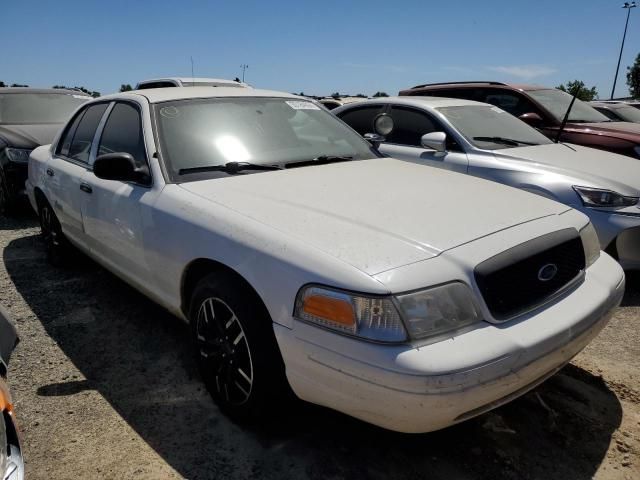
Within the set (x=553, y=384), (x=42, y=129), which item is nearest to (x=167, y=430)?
(x=553, y=384)

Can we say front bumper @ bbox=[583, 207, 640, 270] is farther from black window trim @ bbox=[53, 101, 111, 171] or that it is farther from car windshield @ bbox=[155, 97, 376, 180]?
black window trim @ bbox=[53, 101, 111, 171]

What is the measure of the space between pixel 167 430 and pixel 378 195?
153cm

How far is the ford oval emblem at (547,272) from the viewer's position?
7.07 ft

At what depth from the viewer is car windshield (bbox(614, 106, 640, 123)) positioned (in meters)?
9.86

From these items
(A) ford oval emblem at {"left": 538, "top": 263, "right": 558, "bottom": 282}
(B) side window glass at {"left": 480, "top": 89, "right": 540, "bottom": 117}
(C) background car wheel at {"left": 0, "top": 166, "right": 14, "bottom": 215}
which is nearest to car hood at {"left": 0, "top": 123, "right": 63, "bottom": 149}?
(C) background car wheel at {"left": 0, "top": 166, "right": 14, "bottom": 215}

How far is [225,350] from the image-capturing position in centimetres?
239

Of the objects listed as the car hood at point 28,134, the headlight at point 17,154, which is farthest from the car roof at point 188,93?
the car hood at point 28,134

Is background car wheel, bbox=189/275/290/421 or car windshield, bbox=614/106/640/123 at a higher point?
car windshield, bbox=614/106/640/123

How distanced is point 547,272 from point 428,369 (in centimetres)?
82

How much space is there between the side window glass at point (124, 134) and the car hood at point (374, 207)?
2.10ft

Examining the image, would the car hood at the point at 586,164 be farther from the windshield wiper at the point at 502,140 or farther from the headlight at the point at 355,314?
the headlight at the point at 355,314

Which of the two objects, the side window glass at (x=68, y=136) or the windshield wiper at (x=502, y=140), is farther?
the windshield wiper at (x=502, y=140)

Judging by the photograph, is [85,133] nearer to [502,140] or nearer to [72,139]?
[72,139]

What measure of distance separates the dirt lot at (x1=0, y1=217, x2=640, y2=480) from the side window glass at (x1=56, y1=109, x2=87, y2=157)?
62.6 inches
